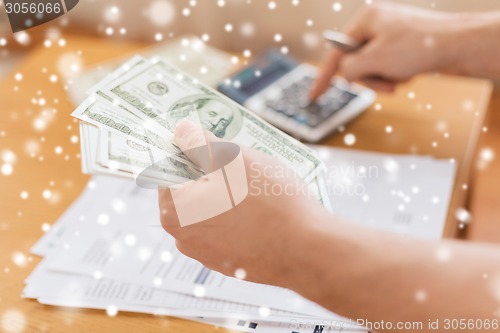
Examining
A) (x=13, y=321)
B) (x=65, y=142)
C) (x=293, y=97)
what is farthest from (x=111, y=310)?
(x=293, y=97)

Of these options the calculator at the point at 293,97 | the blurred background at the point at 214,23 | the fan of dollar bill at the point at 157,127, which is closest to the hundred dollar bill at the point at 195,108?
the fan of dollar bill at the point at 157,127

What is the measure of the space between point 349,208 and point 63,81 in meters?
0.68

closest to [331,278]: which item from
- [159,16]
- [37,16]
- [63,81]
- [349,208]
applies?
[349,208]

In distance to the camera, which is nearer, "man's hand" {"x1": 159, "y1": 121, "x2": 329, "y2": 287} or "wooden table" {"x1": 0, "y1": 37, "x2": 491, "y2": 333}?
"man's hand" {"x1": 159, "y1": 121, "x2": 329, "y2": 287}

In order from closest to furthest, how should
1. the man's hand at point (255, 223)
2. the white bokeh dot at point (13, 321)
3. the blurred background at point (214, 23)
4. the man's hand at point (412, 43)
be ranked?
the man's hand at point (255, 223) < the white bokeh dot at point (13, 321) < the man's hand at point (412, 43) < the blurred background at point (214, 23)

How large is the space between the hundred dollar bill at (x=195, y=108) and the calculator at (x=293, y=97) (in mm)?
227

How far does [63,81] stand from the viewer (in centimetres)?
118

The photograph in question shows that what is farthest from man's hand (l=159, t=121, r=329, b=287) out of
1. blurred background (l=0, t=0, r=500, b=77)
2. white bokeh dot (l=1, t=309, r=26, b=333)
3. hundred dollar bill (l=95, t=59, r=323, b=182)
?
blurred background (l=0, t=0, r=500, b=77)

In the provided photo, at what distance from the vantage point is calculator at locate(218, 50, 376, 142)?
102 centimetres

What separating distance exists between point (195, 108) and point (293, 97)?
0.35 m

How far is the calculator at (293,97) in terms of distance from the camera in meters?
1.02

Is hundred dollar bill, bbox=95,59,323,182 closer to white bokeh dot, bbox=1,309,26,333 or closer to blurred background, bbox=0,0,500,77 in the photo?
white bokeh dot, bbox=1,309,26,333

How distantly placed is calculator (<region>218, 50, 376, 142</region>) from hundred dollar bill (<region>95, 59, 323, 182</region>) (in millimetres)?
227

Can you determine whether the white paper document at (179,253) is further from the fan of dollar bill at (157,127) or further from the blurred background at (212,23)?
the blurred background at (212,23)
